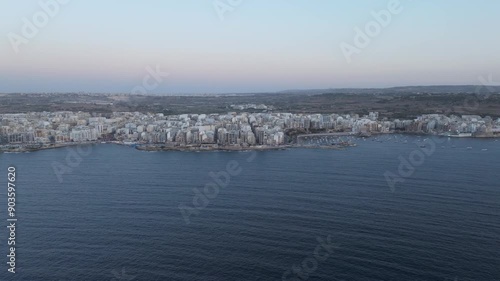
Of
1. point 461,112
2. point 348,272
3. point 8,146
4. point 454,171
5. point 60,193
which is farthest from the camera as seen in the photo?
point 461,112

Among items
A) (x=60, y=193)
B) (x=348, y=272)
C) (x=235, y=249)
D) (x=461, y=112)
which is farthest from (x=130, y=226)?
(x=461, y=112)

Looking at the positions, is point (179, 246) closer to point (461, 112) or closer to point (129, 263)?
point (129, 263)

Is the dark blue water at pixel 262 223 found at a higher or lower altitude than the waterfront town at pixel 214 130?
lower

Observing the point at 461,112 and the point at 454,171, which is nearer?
the point at 454,171

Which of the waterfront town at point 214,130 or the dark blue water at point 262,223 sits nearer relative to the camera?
the dark blue water at point 262,223

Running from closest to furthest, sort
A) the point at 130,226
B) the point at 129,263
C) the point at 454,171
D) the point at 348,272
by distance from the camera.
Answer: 1. the point at 348,272
2. the point at 129,263
3. the point at 130,226
4. the point at 454,171
